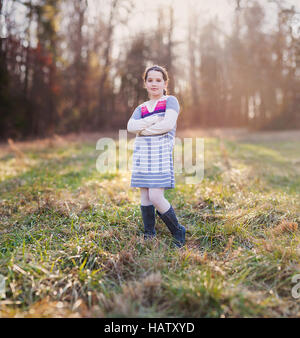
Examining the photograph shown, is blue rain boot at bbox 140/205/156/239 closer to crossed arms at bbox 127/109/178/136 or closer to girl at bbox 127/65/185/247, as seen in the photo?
girl at bbox 127/65/185/247

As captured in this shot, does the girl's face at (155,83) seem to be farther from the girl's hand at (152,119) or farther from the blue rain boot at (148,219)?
the blue rain boot at (148,219)

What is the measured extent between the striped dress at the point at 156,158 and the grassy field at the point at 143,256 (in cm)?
60

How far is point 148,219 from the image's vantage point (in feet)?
9.52

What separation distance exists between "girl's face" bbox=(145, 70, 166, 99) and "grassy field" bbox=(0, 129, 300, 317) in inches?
56.1

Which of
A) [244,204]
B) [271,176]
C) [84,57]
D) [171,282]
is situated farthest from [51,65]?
[171,282]

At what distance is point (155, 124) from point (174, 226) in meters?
1.02

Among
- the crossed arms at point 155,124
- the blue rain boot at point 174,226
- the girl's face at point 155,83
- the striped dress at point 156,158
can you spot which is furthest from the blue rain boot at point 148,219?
the girl's face at point 155,83

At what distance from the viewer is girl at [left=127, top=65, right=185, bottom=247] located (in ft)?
8.64

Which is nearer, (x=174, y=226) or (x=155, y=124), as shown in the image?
(x=155, y=124)

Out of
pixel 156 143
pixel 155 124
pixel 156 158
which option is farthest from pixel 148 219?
pixel 155 124

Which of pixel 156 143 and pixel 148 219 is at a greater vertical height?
pixel 156 143

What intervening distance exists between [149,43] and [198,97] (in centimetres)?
960

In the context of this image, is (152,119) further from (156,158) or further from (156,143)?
(156,158)
